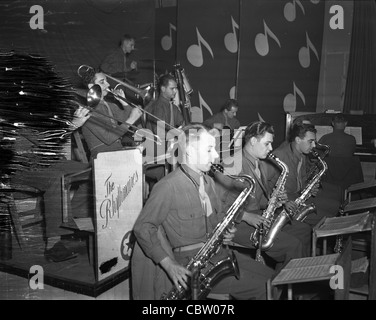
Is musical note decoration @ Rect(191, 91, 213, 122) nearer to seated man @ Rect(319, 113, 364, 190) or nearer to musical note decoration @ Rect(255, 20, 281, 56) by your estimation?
musical note decoration @ Rect(255, 20, 281, 56)

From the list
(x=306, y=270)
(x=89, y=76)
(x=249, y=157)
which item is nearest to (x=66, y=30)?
(x=89, y=76)

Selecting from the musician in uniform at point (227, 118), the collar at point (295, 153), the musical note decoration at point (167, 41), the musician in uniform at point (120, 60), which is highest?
the musical note decoration at point (167, 41)

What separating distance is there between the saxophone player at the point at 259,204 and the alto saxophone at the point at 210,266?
37cm

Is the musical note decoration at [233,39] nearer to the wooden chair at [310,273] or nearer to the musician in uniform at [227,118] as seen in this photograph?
the musician in uniform at [227,118]

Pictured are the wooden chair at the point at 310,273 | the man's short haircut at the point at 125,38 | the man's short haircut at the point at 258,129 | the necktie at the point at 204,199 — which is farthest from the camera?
the man's short haircut at the point at 258,129

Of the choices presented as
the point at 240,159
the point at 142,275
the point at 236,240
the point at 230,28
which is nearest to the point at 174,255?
the point at 142,275

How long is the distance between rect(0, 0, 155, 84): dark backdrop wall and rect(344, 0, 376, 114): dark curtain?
1.97m

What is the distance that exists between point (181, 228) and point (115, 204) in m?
0.49

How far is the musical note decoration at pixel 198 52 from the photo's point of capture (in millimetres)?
3338

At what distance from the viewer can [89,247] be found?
9.29ft

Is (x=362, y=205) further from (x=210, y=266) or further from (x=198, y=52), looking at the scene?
(x=198, y=52)

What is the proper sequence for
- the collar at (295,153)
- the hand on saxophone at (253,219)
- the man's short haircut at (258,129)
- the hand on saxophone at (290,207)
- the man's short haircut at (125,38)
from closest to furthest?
the hand on saxophone at (253,219) < the man's short haircut at (125,38) < the man's short haircut at (258,129) < the hand on saxophone at (290,207) < the collar at (295,153)

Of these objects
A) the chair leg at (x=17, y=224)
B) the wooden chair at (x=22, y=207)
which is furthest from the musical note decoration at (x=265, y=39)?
the chair leg at (x=17, y=224)
